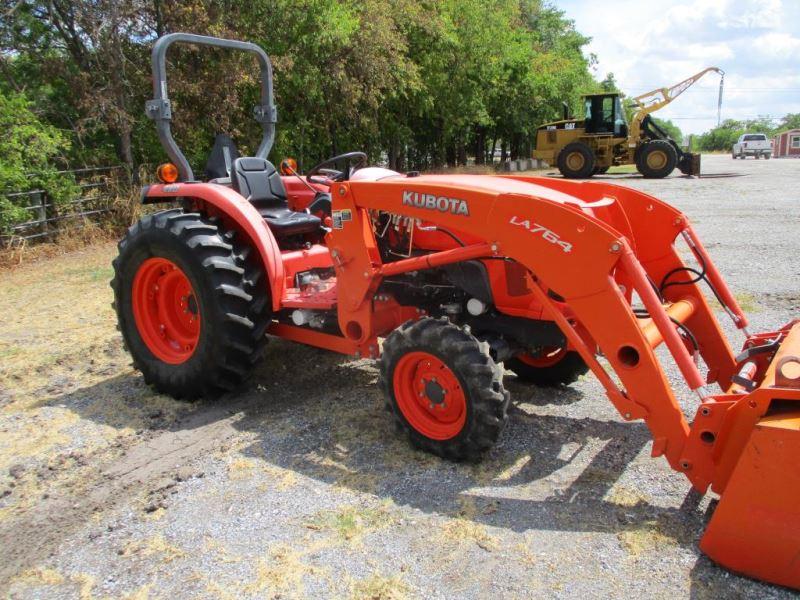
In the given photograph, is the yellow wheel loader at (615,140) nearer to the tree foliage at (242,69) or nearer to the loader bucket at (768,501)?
the tree foliage at (242,69)

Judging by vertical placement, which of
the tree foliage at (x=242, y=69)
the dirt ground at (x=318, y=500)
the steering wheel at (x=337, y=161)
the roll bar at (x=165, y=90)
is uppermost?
the tree foliage at (x=242, y=69)

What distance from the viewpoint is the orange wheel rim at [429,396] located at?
3256 mm

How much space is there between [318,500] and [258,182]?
2.40 meters

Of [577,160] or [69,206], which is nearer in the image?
[69,206]

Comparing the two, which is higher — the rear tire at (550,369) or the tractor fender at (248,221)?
the tractor fender at (248,221)

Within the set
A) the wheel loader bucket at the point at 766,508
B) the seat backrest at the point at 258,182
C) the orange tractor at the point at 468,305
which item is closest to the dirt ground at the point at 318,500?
the wheel loader bucket at the point at 766,508

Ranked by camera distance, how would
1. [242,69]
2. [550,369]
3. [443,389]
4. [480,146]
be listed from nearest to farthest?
1. [443,389]
2. [550,369]
3. [242,69]
4. [480,146]

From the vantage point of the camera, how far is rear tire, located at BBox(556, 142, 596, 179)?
2058cm

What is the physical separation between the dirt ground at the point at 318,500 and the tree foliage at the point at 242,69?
23.9 feet

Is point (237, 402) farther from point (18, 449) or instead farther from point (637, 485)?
point (637, 485)

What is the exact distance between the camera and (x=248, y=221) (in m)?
4.01

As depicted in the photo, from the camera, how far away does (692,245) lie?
137 inches

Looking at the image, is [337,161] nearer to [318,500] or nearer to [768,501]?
[318,500]

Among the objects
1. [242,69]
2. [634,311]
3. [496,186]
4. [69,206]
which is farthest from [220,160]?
[242,69]
